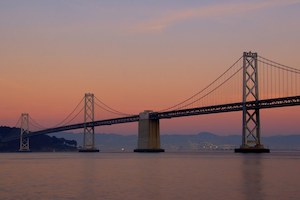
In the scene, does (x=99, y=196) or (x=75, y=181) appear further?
(x=75, y=181)

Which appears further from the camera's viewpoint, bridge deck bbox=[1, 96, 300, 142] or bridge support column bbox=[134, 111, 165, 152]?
bridge support column bbox=[134, 111, 165, 152]

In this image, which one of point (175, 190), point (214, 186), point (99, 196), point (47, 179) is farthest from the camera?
point (47, 179)

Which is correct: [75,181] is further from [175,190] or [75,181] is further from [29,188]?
[175,190]

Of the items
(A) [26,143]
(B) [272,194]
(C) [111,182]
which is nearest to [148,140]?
(A) [26,143]

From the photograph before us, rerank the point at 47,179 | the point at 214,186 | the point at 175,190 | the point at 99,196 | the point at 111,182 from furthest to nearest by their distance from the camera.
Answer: the point at 47,179, the point at 111,182, the point at 214,186, the point at 175,190, the point at 99,196

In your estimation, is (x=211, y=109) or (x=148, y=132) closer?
(x=211, y=109)

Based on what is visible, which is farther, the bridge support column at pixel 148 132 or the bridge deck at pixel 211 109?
the bridge support column at pixel 148 132
